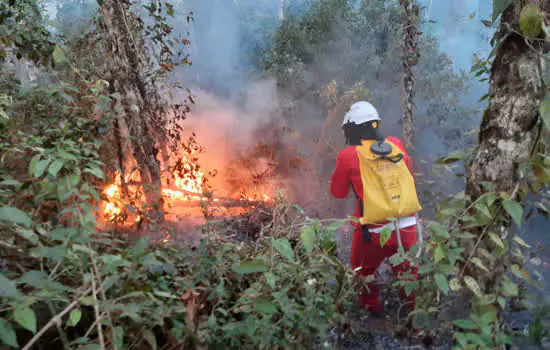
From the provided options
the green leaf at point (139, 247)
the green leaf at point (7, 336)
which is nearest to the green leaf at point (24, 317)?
the green leaf at point (7, 336)

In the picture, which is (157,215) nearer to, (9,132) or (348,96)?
(9,132)

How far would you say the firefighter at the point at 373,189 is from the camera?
3.07 meters

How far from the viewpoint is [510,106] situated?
5.54 ft

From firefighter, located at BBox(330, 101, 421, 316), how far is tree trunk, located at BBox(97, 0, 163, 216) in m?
1.99

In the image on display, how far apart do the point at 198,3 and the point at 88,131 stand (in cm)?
2352

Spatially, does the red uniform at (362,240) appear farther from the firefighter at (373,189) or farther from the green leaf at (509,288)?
the green leaf at (509,288)

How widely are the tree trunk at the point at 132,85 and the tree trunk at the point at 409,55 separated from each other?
3.48m

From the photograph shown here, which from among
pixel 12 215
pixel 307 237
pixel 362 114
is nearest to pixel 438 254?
pixel 307 237

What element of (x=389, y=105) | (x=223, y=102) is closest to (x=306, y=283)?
(x=389, y=105)

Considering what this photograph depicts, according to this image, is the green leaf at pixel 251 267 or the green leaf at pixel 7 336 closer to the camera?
the green leaf at pixel 7 336

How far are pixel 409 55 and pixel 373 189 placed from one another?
2892mm

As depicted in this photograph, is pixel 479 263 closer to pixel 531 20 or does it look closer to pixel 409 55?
pixel 531 20

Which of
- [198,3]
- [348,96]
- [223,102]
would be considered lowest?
[348,96]

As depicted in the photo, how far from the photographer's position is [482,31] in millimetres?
21719
